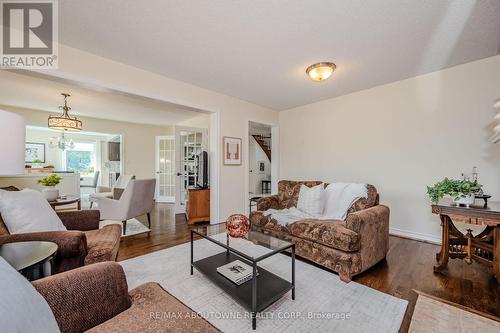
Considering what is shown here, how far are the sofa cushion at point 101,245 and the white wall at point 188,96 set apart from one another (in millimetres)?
1801

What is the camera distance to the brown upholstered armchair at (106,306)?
84 centimetres

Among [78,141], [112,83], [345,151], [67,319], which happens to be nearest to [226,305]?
[67,319]

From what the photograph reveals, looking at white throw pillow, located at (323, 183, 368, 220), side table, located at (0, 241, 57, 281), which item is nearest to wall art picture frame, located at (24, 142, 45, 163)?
side table, located at (0, 241, 57, 281)

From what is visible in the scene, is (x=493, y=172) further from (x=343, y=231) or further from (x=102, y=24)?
(x=102, y=24)

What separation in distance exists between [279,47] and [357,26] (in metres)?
0.80

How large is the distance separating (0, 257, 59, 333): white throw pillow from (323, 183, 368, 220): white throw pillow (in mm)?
2562

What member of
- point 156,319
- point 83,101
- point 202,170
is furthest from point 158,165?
point 156,319

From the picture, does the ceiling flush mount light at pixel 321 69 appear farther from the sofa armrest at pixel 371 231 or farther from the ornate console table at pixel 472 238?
the ornate console table at pixel 472 238

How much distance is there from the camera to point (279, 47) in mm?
2383

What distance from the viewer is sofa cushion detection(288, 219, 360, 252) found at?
193 centimetres

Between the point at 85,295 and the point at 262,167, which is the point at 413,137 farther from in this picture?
the point at 262,167

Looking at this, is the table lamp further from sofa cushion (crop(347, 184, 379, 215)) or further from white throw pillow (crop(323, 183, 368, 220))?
sofa cushion (crop(347, 184, 379, 215))

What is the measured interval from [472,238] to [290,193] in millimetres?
2008

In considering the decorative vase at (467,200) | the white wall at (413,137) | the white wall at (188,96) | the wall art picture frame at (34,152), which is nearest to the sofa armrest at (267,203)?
the white wall at (188,96)
